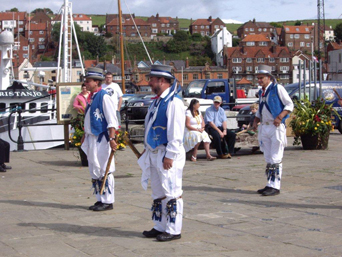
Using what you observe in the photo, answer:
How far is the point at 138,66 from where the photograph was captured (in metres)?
139

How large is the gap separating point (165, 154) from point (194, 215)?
5.22 ft

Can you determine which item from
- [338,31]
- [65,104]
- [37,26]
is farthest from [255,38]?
[65,104]

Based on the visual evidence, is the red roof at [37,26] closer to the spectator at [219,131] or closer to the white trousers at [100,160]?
the spectator at [219,131]

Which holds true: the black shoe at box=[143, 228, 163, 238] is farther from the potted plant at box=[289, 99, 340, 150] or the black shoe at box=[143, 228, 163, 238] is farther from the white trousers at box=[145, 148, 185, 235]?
the potted plant at box=[289, 99, 340, 150]

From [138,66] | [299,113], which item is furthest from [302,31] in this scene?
[299,113]

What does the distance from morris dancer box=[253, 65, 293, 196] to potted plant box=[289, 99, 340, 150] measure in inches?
224

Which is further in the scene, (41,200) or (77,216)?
(41,200)

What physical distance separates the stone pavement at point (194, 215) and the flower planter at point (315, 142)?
2.46 m

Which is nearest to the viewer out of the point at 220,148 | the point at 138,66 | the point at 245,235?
the point at 245,235

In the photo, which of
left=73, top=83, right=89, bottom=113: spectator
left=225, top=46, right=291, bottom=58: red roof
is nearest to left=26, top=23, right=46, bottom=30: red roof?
left=225, top=46, right=291, bottom=58: red roof

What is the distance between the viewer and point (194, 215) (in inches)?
291

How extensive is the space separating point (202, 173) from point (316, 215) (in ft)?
13.7

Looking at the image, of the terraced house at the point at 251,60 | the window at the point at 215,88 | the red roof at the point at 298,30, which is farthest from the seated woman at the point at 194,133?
the red roof at the point at 298,30

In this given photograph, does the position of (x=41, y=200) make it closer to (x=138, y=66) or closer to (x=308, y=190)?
(x=308, y=190)
